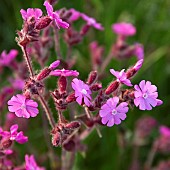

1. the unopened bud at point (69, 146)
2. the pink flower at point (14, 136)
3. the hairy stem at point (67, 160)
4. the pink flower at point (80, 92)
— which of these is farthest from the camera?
the hairy stem at point (67, 160)

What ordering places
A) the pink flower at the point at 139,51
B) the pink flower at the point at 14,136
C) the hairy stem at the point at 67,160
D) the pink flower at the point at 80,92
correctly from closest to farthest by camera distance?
1. the pink flower at the point at 80,92
2. the pink flower at the point at 14,136
3. the hairy stem at the point at 67,160
4. the pink flower at the point at 139,51

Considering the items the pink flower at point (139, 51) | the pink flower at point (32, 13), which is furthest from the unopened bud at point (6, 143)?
the pink flower at point (139, 51)

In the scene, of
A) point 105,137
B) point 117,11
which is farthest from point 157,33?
point 105,137

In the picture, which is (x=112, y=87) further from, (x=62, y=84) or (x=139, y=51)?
(x=139, y=51)

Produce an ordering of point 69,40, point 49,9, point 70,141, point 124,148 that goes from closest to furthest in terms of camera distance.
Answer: point 49,9 < point 70,141 < point 69,40 < point 124,148

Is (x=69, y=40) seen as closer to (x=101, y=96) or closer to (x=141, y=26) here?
(x=101, y=96)

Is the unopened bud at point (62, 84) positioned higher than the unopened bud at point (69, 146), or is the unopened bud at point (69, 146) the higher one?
the unopened bud at point (62, 84)

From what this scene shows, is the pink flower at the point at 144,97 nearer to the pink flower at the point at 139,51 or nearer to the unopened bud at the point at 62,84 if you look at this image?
the unopened bud at the point at 62,84
